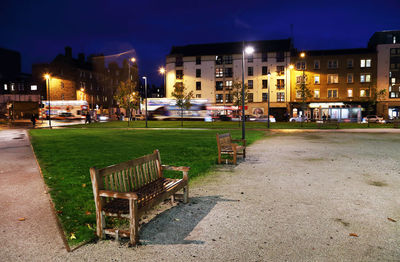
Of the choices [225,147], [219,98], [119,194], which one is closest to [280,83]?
[219,98]

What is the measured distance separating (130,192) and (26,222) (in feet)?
6.54

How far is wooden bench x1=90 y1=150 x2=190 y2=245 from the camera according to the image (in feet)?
13.5

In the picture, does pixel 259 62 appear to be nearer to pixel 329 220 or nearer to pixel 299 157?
pixel 299 157

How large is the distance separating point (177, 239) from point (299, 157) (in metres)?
8.55

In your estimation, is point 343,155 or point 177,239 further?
point 343,155

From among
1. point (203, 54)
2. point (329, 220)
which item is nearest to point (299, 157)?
point (329, 220)

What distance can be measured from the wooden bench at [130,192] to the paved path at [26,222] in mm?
727

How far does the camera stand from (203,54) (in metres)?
67.1

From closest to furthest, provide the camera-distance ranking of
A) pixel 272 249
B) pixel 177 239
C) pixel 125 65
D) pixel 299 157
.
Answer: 1. pixel 272 249
2. pixel 177 239
3. pixel 299 157
4. pixel 125 65

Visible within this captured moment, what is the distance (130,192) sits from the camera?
4.31 metres

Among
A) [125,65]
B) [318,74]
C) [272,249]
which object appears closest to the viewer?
[272,249]

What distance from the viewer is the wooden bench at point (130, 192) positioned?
13.5 feet

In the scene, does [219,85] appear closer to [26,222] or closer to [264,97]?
[264,97]

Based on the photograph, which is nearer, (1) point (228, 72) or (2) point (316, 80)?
(2) point (316, 80)
